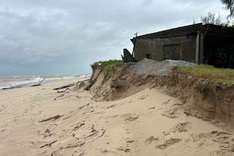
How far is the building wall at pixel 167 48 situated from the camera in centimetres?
1366

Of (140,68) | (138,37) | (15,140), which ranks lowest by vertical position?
(15,140)

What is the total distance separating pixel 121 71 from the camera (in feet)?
32.7

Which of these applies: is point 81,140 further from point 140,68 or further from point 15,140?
point 140,68

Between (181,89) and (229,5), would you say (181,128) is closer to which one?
(181,89)

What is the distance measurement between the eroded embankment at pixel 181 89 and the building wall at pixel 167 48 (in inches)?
180

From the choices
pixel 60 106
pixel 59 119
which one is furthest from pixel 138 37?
pixel 59 119

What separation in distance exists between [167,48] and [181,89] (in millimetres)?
7568

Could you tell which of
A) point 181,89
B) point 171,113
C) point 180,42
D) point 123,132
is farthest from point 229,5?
point 123,132

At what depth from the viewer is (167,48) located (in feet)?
46.8

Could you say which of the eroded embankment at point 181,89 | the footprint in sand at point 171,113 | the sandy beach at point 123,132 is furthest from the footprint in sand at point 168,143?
the eroded embankment at point 181,89

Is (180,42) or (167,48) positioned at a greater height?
(180,42)

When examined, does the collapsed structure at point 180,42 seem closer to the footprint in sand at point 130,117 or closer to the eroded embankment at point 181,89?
the eroded embankment at point 181,89

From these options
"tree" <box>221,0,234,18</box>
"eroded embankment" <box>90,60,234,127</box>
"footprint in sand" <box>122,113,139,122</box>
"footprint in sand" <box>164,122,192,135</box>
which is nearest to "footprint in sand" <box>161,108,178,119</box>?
"eroded embankment" <box>90,60,234,127</box>

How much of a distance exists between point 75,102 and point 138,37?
6.66 metres
